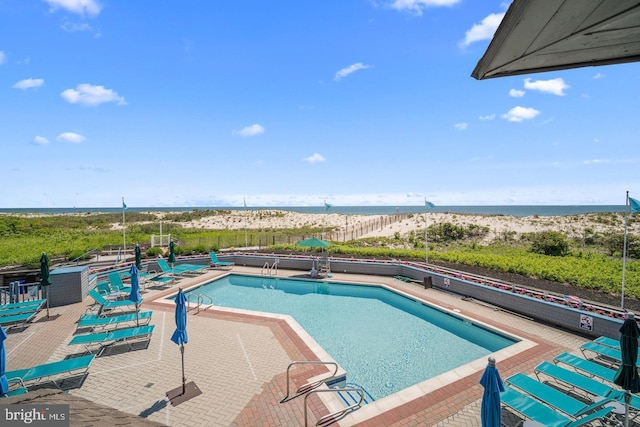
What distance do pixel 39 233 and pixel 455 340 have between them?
46.3 m

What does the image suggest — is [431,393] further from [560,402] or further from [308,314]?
[308,314]

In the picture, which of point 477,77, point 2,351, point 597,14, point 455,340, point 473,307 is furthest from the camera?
point 473,307

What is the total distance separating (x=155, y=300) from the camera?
12672 mm

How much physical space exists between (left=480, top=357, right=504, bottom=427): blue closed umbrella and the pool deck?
150 centimetres

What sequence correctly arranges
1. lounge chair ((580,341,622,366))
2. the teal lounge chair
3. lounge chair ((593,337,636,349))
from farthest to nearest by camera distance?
the teal lounge chair → lounge chair ((593,337,636,349)) → lounge chair ((580,341,622,366))

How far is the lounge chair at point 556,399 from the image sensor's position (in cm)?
518

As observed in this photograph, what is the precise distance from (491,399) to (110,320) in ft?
32.5

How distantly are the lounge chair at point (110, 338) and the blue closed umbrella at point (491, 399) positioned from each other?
8363 millimetres

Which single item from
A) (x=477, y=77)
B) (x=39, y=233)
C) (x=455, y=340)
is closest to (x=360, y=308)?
(x=455, y=340)

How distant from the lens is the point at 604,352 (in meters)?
7.21

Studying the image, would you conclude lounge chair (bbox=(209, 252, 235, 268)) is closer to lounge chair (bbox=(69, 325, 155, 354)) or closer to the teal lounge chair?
the teal lounge chair

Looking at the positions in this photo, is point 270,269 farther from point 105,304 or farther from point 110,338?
point 110,338

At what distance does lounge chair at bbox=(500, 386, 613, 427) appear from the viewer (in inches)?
189

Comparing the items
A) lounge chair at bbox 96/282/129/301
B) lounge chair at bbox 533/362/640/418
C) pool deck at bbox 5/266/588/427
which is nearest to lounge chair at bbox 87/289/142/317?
pool deck at bbox 5/266/588/427
